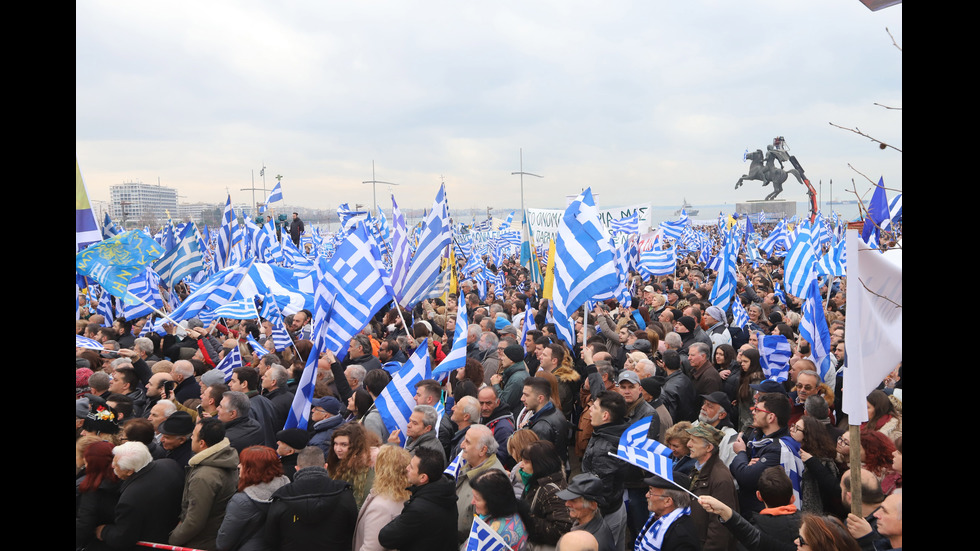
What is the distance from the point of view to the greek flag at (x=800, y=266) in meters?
12.0

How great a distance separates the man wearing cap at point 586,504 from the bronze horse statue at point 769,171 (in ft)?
159

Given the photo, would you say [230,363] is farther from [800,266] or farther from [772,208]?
[772,208]

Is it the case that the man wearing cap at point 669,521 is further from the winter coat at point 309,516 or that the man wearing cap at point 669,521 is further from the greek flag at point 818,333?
the greek flag at point 818,333

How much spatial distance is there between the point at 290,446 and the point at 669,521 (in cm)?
283

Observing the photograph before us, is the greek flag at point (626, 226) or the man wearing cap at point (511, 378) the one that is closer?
the man wearing cap at point (511, 378)

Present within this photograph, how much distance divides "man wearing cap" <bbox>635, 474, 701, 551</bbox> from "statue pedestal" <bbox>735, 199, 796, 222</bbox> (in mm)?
45972

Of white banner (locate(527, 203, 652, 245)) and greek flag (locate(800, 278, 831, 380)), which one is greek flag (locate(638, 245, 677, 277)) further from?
greek flag (locate(800, 278, 831, 380))

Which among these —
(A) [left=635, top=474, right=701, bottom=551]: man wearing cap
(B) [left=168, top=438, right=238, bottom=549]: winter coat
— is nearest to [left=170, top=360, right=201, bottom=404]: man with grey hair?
(B) [left=168, top=438, right=238, bottom=549]: winter coat

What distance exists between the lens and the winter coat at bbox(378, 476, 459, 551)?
13.8ft

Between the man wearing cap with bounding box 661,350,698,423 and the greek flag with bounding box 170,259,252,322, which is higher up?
the greek flag with bounding box 170,259,252,322

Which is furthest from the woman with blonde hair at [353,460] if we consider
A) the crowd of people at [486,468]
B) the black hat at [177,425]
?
the black hat at [177,425]
